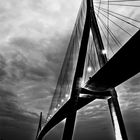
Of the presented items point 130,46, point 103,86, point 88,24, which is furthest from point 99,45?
point 130,46

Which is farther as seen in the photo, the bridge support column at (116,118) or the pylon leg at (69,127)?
the bridge support column at (116,118)

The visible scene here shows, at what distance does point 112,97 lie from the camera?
7262 millimetres

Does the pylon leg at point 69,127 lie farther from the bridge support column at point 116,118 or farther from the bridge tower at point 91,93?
the bridge support column at point 116,118

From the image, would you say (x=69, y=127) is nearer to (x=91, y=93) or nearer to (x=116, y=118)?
(x=91, y=93)

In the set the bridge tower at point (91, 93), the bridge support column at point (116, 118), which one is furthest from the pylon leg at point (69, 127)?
the bridge support column at point (116, 118)

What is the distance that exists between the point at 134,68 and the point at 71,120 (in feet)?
11.2

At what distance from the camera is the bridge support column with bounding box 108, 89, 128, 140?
6605mm

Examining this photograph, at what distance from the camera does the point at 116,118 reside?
6.85 metres

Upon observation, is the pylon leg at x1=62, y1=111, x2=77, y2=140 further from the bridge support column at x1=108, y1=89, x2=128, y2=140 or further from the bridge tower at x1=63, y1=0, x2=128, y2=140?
the bridge support column at x1=108, y1=89, x2=128, y2=140

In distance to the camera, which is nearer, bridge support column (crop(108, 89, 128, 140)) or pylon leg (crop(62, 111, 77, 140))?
pylon leg (crop(62, 111, 77, 140))

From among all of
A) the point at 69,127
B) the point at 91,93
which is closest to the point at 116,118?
the point at 91,93

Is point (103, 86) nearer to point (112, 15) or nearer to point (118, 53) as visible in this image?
point (118, 53)

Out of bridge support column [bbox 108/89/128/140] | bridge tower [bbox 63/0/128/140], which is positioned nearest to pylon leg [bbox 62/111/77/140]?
bridge tower [bbox 63/0/128/140]

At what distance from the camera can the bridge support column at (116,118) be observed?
6605 mm
